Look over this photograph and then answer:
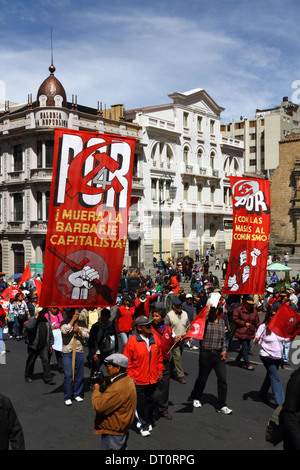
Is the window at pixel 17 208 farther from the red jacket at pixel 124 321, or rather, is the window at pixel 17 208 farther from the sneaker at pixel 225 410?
the sneaker at pixel 225 410

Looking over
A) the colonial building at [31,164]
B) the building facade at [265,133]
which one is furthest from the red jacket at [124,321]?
the building facade at [265,133]

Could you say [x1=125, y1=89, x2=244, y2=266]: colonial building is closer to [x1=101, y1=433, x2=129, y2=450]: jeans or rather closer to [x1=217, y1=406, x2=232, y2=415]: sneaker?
[x1=217, y1=406, x2=232, y2=415]: sneaker

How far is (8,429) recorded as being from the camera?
4.33m

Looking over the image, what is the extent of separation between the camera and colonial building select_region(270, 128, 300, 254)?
50.8m

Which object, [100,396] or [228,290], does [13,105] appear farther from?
[100,396]

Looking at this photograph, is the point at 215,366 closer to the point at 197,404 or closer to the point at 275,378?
the point at 197,404

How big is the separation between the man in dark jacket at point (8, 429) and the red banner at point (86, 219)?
148 inches

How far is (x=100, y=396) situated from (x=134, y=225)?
34.0m

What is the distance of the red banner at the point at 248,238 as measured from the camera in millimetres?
11969

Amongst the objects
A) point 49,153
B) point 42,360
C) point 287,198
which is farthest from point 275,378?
point 287,198

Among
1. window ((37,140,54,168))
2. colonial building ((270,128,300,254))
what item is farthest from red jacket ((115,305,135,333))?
colonial building ((270,128,300,254))

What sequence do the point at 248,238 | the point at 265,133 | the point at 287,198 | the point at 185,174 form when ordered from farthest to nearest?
1. the point at 265,133
2. the point at 287,198
3. the point at 185,174
4. the point at 248,238

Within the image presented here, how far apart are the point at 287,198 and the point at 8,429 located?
5019cm

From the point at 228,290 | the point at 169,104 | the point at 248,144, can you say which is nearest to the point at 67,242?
the point at 228,290
